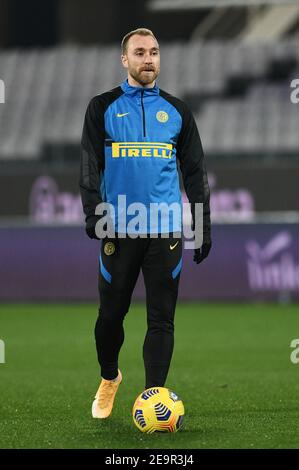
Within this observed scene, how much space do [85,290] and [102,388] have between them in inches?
416

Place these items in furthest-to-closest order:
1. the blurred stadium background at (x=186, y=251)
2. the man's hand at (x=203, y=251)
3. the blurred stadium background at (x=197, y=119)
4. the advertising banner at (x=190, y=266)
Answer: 1. the blurred stadium background at (x=197, y=119)
2. the advertising banner at (x=190, y=266)
3. the blurred stadium background at (x=186, y=251)
4. the man's hand at (x=203, y=251)

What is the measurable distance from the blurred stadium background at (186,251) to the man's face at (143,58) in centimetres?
196

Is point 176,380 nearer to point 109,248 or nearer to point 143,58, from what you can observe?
point 109,248

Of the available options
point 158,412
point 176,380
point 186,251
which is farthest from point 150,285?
point 186,251

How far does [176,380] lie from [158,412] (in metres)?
2.93

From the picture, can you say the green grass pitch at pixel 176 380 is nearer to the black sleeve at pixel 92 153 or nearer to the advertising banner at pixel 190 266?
the advertising banner at pixel 190 266

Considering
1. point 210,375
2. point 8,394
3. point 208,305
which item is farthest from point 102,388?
point 208,305

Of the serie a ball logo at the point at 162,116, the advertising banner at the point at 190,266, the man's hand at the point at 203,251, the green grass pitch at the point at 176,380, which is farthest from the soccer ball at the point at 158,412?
the advertising banner at the point at 190,266

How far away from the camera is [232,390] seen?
8344 millimetres

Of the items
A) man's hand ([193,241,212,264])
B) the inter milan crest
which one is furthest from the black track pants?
man's hand ([193,241,212,264])

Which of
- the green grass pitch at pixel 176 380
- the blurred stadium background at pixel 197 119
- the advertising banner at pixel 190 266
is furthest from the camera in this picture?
the blurred stadium background at pixel 197 119

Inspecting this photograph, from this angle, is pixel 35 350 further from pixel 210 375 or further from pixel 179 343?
pixel 210 375

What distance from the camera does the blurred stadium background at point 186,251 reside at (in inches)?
300

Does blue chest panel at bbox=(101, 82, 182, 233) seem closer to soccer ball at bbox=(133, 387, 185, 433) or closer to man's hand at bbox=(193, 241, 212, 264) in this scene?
man's hand at bbox=(193, 241, 212, 264)
